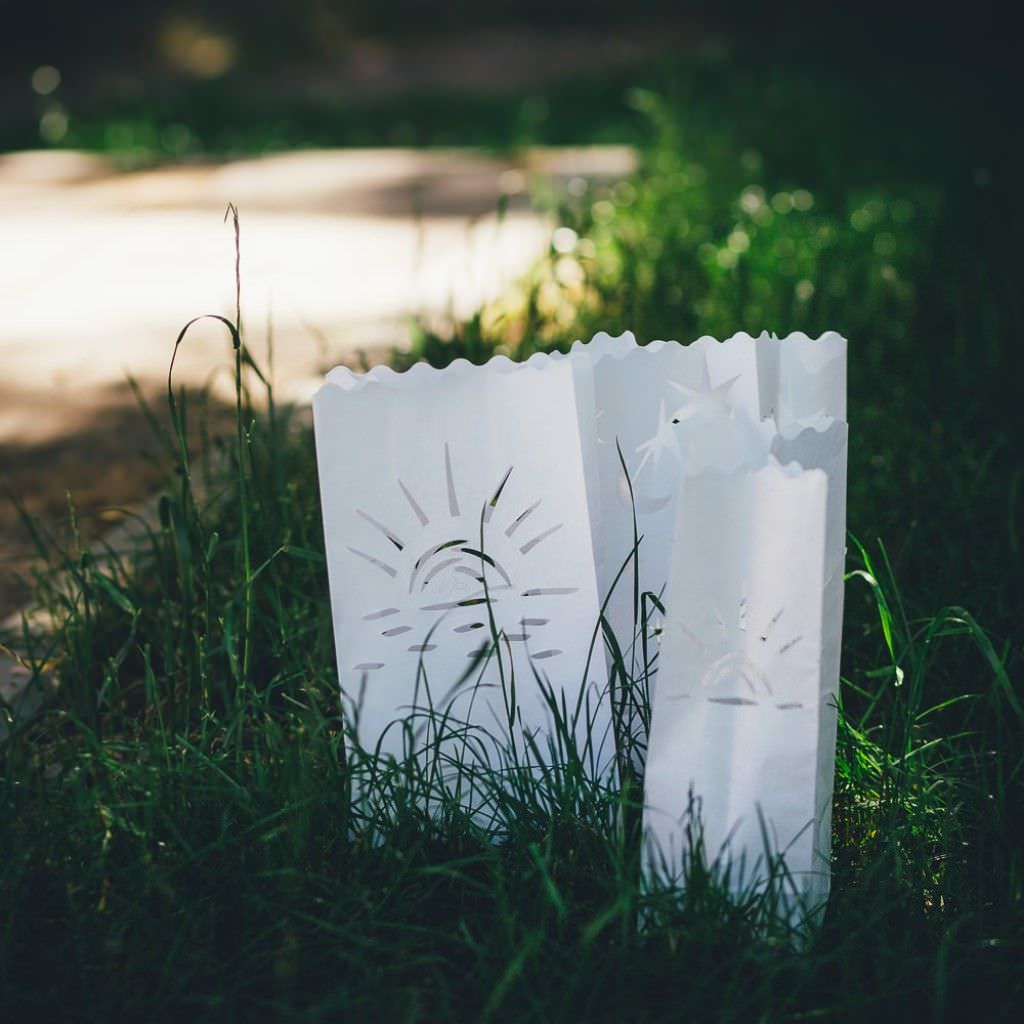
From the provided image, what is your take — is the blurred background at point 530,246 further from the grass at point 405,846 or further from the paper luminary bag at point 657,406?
the paper luminary bag at point 657,406

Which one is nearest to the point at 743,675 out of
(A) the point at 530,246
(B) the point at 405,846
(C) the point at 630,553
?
(C) the point at 630,553

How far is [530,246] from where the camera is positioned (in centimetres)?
488

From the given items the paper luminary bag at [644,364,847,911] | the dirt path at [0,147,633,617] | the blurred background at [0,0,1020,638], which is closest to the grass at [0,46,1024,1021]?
the paper luminary bag at [644,364,847,911]

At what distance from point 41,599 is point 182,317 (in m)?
2.30

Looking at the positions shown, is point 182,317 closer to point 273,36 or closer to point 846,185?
point 846,185

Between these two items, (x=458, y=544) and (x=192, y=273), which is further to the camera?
(x=192, y=273)

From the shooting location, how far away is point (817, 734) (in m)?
1.27

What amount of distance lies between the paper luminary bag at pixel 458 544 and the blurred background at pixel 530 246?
1.88 ft

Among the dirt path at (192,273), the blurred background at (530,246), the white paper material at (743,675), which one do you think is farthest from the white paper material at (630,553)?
the dirt path at (192,273)

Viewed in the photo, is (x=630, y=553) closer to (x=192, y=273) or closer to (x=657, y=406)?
(x=657, y=406)

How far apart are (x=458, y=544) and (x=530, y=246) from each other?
3.62 m

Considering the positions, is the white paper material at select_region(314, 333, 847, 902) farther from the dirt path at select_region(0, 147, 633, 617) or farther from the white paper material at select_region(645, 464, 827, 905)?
the dirt path at select_region(0, 147, 633, 617)

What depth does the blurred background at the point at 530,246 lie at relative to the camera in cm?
277

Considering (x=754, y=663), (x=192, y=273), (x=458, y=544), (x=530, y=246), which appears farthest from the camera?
(x=530, y=246)
